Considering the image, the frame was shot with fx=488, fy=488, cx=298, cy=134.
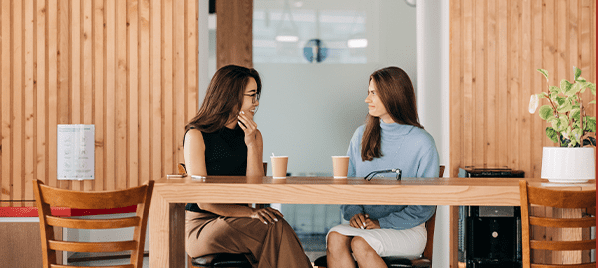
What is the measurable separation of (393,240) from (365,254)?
0.14 m

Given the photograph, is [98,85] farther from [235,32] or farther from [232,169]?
[232,169]

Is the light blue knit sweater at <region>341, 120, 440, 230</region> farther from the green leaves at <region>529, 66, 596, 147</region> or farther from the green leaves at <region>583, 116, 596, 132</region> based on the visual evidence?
the green leaves at <region>583, 116, 596, 132</region>

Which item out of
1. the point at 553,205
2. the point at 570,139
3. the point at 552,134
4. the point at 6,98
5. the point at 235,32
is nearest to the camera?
the point at 553,205

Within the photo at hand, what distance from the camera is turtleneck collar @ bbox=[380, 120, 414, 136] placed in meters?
2.46

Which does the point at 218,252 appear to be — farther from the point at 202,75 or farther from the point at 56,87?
the point at 56,87

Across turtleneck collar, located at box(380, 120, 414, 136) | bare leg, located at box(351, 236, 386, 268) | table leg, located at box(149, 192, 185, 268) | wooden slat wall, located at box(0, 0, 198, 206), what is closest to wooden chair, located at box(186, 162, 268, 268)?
table leg, located at box(149, 192, 185, 268)

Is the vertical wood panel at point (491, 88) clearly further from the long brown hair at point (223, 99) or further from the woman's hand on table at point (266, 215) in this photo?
the woman's hand on table at point (266, 215)

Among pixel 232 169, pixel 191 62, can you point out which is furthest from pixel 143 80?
pixel 232 169

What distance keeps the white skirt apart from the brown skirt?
0.75ft

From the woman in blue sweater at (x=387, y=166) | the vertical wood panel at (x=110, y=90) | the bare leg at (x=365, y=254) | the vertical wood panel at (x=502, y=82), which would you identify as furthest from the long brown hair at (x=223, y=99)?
the vertical wood panel at (x=502, y=82)

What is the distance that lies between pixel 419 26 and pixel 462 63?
1.71ft

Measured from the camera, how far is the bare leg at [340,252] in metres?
2.10

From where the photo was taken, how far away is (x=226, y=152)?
2498 millimetres

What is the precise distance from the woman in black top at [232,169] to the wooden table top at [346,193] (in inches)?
12.7
